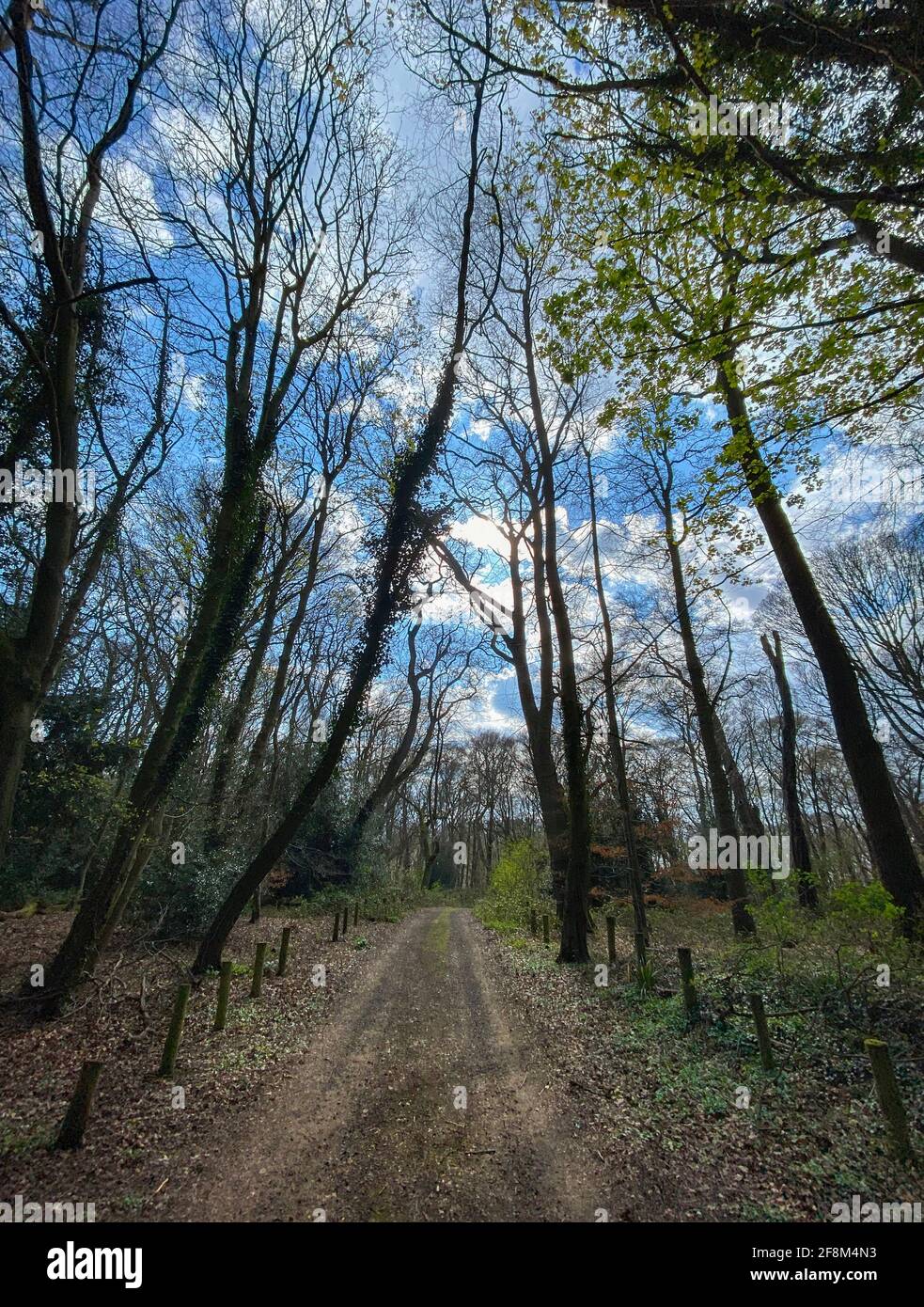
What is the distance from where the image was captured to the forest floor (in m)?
3.22

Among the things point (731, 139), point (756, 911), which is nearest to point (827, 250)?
point (731, 139)

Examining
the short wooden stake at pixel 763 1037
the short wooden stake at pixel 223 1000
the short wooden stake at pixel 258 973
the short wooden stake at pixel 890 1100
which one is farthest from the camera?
the short wooden stake at pixel 258 973

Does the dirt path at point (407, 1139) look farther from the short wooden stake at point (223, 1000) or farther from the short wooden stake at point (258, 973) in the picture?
the short wooden stake at point (258, 973)

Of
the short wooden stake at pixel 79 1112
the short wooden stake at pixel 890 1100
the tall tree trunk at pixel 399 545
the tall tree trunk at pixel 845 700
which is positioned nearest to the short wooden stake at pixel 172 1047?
the short wooden stake at pixel 79 1112

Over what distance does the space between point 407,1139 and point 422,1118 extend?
340 mm

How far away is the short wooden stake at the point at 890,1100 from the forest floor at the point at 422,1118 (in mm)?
130

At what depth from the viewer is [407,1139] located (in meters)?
3.91

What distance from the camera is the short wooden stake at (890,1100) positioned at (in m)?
3.42

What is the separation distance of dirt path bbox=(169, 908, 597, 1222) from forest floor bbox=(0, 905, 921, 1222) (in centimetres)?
2

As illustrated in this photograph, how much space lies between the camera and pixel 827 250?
18.8ft

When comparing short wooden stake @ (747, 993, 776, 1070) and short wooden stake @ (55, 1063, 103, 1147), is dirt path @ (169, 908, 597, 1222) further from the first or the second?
short wooden stake @ (747, 993, 776, 1070)

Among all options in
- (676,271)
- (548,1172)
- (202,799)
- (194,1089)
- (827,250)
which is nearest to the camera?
(548,1172)

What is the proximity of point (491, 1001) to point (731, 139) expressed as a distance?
11286mm

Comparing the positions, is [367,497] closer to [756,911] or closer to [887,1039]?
[756,911]
